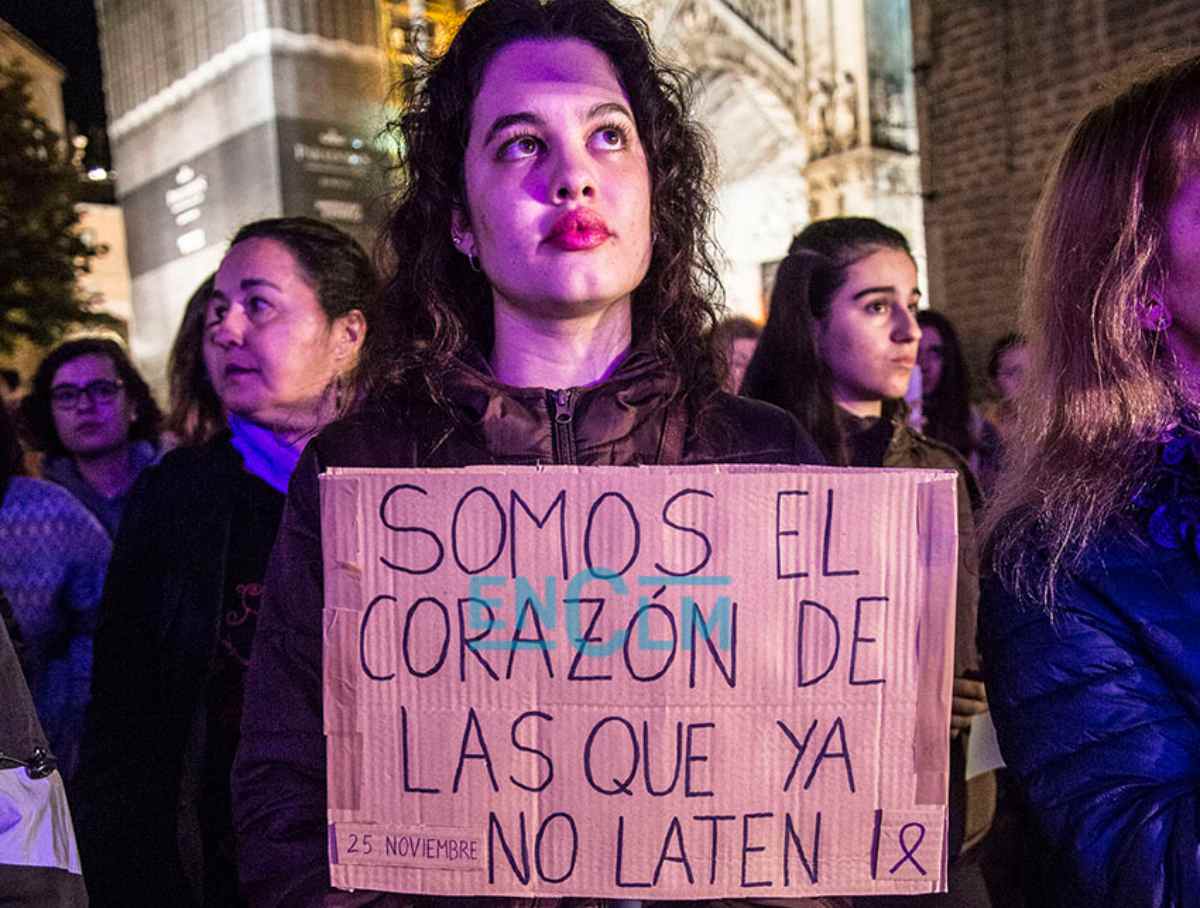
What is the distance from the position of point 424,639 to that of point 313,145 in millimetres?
7277

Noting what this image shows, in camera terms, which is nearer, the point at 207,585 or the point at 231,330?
the point at 207,585

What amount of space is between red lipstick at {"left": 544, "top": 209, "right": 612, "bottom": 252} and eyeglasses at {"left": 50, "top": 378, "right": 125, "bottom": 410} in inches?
130

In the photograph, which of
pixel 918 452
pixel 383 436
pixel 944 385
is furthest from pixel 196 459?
pixel 944 385

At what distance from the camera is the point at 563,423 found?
1375 mm

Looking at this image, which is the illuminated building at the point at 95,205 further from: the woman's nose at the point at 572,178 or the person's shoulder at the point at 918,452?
the woman's nose at the point at 572,178

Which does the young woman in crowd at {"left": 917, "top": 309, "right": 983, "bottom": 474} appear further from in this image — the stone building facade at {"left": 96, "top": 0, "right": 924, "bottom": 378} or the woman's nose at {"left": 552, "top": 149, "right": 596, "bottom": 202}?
the woman's nose at {"left": 552, "top": 149, "right": 596, "bottom": 202}

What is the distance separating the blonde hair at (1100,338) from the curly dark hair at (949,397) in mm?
3300

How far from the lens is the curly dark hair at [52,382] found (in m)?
4.18

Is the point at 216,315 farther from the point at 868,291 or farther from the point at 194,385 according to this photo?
the point at 868,291

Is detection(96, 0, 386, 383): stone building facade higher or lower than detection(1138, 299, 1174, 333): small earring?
higher

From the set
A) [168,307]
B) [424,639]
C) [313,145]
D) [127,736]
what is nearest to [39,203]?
[168,307]

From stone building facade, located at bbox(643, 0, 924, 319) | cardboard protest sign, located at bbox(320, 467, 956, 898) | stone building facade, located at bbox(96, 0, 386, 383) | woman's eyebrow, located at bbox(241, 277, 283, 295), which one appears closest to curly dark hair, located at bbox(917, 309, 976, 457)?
woman's eyebrow, located at bbox(241, 277, 283, 295)

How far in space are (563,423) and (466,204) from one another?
386 mm

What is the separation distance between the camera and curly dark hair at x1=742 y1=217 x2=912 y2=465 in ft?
9.22
